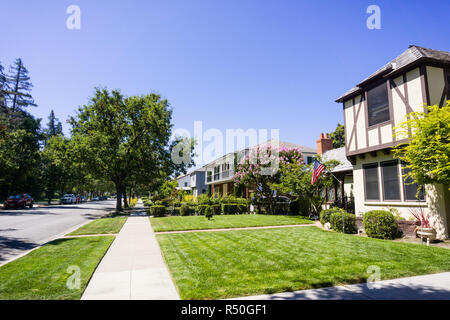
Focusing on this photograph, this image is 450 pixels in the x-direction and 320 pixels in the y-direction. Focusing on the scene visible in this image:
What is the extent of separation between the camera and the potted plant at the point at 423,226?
8780 mm

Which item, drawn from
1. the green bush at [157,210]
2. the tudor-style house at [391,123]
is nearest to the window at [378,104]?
the tudor-style house at [391,123]

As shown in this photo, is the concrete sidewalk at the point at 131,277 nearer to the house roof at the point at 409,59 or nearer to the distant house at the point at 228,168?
the house roof at the point at 409,59

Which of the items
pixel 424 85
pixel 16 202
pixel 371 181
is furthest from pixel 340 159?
pixel 16 202

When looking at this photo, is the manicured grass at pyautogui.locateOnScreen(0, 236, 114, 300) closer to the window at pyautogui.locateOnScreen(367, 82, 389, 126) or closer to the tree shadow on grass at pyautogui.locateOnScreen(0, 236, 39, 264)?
the tree shadow on grass at pyautogui.locateOnScreen(0, 236, 39, 264)

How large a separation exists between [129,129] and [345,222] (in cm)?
2071

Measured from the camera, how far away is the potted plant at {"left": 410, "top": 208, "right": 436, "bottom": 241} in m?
8.78

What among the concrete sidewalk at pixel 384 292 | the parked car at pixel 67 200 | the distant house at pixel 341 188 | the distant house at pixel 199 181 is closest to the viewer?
the concrete sidewalk at pixel 384 292

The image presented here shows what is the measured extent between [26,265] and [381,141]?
13515mm

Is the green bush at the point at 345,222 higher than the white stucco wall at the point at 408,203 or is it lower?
lower

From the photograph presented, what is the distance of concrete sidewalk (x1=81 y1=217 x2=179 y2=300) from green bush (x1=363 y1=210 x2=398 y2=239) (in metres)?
8.18

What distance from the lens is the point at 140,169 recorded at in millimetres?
25234

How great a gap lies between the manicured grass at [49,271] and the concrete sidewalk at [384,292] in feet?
11.5

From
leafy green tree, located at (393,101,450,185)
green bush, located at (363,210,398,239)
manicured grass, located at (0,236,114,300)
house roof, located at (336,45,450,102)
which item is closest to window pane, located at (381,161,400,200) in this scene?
green bush, located at (363,210,398,239)

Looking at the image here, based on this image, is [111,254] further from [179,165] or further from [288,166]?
[179,165]
